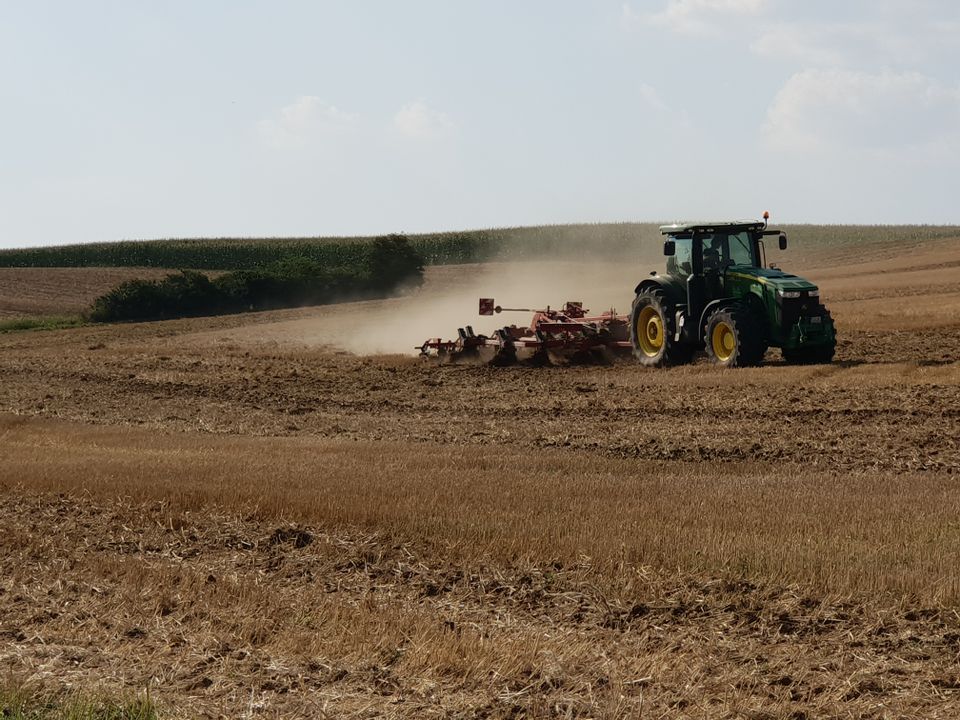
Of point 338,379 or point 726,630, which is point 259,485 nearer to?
point 726,630

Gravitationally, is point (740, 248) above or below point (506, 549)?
above

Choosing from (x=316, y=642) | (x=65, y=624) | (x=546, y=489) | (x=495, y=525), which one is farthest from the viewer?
(x=546, y=489)

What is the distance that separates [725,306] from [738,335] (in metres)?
0.58

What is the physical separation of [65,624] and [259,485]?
3.59 meters

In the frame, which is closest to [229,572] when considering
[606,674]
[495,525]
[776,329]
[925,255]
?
[495,525]

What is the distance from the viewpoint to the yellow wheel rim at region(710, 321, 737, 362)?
18250 mm

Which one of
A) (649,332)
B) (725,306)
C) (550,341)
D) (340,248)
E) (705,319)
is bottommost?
(550,341)

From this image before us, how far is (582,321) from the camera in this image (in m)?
21.3

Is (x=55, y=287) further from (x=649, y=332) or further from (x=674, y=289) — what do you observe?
(x=674, y=289)

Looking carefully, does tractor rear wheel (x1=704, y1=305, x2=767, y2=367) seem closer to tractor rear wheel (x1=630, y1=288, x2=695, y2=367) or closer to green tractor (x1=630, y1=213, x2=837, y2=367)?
green tractor (x1=630, y1=213, x2=837, y2=367)

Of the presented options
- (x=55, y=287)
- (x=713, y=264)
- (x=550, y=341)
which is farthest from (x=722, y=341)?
(x=55, y=287)

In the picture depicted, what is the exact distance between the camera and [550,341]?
67.2 feet

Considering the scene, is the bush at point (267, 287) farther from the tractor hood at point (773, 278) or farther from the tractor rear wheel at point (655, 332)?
the tractor hood at point (773, 278)

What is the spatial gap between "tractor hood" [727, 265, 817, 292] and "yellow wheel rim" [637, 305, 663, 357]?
1.66 metres
